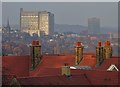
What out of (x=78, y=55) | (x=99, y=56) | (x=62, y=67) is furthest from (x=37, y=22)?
(x=62, y=67)

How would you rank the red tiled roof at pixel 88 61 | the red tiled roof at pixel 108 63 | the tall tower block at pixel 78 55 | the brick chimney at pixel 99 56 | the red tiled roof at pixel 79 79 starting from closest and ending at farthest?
1. the red tiled roof at pixel 79 79
2. the red tiled roof at pixel 108 63
3. the brick chimney at pixel 99 56
4. the red tiled roof at pixel 88 61
5. the tall tower block at pixel 78 55

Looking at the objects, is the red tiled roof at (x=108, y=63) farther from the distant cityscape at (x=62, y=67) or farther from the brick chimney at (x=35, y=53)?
the brick chimney at (x=35, y=53)

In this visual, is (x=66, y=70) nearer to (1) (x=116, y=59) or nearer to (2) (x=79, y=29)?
(1) (x=116, y=59)

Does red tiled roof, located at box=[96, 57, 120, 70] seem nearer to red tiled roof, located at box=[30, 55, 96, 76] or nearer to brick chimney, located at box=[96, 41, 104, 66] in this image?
brick chimney, located at box=[96, 41, 104, 66]

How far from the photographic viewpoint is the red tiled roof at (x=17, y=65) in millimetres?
39872

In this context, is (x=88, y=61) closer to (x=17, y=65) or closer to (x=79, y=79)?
(x=17, y=65)

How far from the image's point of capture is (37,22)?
588 ft

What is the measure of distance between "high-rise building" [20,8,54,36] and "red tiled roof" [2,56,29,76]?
12177 centimetres

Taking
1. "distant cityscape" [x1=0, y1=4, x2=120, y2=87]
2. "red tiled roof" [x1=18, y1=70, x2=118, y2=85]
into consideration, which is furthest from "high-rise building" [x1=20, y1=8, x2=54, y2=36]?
"red tiled roof" [x1=18, y1=70, x2=118, y2=85]

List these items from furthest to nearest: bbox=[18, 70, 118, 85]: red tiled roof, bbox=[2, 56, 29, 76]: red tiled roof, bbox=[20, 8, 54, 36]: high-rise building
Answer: bbox=[20, 8, 54, 36]: high-rise building → bbox=[2, 56, 29, 76]: red tiled roof → bbox=[18, 70, 118, 85]: red tiled roof

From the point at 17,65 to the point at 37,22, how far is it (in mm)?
138195

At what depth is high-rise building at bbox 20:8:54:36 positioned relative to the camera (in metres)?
169

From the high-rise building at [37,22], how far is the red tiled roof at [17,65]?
122 metres

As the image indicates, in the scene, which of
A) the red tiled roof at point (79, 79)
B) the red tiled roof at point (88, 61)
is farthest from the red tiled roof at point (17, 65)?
the red tiled roof at point (79, 79)
